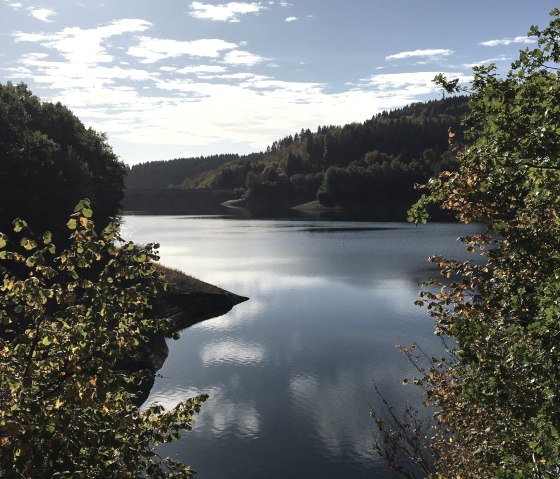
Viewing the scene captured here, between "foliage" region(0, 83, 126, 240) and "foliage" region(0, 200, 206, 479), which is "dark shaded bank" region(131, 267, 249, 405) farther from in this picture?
"foliage" region(0, 200, 206, 479)

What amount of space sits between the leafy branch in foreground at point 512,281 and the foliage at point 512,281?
0.02 m

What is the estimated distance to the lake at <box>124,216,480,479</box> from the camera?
87.7 feet

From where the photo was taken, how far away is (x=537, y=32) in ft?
36.5

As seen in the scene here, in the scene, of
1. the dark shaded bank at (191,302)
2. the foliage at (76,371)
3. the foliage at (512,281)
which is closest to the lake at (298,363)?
the foliage at (76,371)

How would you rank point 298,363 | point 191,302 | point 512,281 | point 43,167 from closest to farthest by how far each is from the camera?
point 512,281, point 298,363, point 191,302, point 43,167

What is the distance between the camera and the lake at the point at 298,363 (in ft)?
87.7

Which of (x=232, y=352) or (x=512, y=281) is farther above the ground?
(x=512, y=281)

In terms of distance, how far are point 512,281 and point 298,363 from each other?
30.2 metres

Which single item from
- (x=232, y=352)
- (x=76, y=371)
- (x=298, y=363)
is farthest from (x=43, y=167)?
(x=76, y=371)

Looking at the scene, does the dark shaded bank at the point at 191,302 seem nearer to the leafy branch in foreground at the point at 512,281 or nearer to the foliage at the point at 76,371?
the leafy branch in foreground at the point at 512,281

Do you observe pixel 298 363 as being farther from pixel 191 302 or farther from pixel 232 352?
pixel 191 302

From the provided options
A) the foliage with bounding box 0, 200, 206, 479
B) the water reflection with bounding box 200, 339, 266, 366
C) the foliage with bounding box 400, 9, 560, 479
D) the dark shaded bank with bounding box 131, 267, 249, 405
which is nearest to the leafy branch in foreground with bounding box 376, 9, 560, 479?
the foliage with bounding box 400, 9, 560, 479

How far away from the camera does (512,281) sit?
1141cm

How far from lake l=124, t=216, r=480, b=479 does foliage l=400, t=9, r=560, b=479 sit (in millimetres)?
6550
